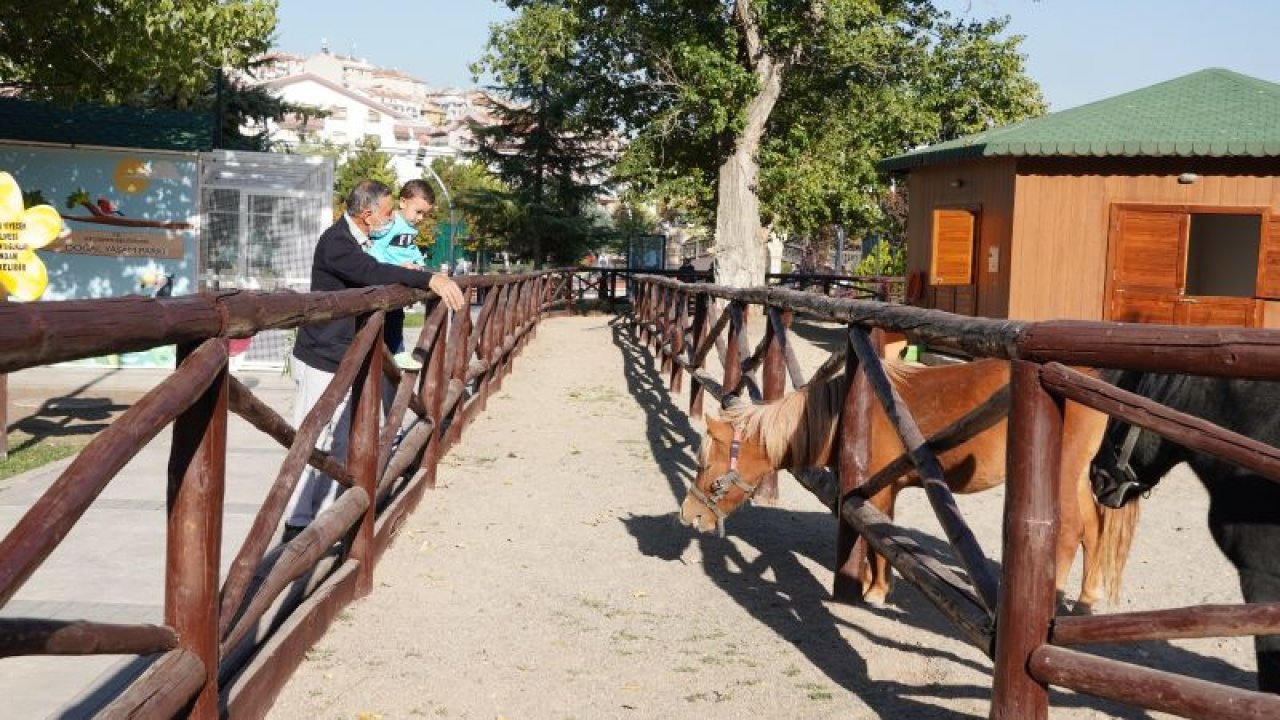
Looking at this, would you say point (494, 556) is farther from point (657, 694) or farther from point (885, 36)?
point (885, 36)

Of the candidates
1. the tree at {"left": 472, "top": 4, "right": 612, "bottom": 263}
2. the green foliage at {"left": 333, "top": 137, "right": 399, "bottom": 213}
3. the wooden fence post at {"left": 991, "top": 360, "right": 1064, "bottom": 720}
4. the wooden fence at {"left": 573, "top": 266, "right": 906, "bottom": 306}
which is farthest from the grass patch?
the green foliage at {"left": 333, "top": 137, "right": 399, "bottom": 213}

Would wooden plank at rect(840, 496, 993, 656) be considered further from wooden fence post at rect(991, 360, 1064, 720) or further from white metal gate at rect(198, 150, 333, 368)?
white metal gate at rect(198, 150, 333, 368)

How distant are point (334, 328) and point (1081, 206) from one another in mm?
15085

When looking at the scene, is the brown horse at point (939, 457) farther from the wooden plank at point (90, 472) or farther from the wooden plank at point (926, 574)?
the wooden plank at point (90, 472)

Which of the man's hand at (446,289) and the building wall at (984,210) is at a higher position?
the building wall at (984,210)

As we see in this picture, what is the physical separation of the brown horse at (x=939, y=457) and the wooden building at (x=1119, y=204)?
12.9 metres

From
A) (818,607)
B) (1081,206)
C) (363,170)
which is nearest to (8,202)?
(818,607)

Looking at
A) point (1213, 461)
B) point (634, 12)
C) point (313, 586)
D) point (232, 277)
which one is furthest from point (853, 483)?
point (634, 12)

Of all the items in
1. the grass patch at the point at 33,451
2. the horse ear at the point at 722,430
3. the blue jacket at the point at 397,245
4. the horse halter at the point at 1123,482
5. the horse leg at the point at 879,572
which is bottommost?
the grass patch at the point at 33,451

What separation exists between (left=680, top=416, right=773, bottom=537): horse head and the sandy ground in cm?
36

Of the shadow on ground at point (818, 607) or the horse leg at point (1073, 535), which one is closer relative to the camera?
the shadow on ground at point (818, 607)

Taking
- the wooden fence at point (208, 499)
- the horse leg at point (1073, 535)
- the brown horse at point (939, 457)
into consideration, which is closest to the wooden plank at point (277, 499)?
the wooden fence at point (208, 499)

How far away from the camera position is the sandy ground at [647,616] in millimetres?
4488

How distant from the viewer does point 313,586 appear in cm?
509
